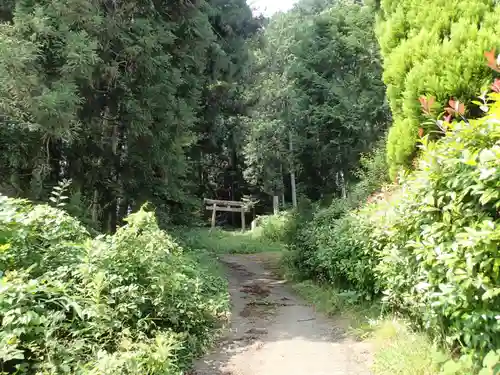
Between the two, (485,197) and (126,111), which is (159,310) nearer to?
(485,197)

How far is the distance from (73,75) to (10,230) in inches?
119

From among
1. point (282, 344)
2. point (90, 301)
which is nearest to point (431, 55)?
point (282, 344)

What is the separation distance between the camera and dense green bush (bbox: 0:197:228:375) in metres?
2.80

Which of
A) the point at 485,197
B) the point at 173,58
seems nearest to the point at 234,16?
the point at 173,58

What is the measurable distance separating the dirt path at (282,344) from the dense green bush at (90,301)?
14.5 inches

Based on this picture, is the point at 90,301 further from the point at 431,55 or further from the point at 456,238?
the point at 431,55

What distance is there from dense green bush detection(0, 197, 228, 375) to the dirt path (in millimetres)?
369

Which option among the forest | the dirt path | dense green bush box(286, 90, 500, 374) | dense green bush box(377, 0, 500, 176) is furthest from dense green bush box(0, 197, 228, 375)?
dense green bush box(377, 0, 500, 176)

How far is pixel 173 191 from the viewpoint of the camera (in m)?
8.34

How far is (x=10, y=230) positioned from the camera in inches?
135

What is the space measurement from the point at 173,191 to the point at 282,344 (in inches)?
177

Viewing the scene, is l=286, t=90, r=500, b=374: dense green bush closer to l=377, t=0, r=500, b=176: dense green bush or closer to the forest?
the forest

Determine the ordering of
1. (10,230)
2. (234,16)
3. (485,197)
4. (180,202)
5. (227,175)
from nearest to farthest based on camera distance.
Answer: (485,197)
(10,230)
(180,202)
(234,16)
(227,175)

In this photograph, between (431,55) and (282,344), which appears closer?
(282,344)
